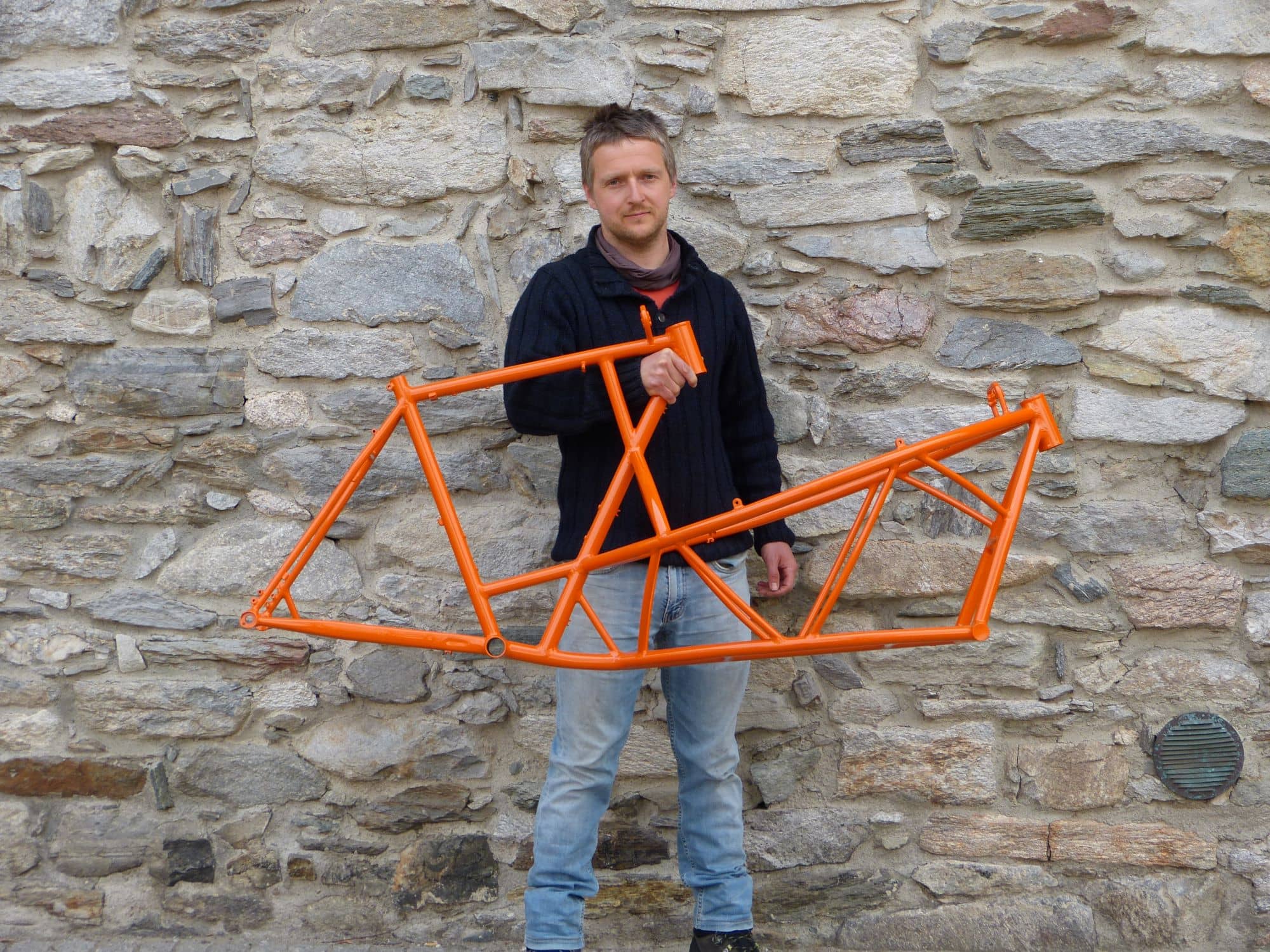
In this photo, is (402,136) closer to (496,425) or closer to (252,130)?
(252,130)

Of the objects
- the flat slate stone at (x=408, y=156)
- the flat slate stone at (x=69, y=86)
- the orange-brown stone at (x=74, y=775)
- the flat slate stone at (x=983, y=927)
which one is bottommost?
the flat slate stone at (x=983, y=927)

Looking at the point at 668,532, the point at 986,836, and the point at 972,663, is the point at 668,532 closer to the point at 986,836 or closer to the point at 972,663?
the point at 972,663

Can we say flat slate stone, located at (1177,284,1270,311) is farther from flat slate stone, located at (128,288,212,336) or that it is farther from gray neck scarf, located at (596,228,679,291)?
flat slate stone, located at (128,288,212,336)

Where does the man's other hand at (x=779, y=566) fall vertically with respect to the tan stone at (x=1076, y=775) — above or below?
above

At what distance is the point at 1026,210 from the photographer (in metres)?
2.61

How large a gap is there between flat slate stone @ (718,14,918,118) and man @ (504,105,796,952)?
18.2 inches

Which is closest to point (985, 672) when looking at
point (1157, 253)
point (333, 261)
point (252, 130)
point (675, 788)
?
point (675, 788)

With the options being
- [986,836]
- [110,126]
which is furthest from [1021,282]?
[110,126]

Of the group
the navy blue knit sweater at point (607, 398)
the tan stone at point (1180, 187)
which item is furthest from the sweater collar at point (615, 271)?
the tan stone at point (1180, 187)

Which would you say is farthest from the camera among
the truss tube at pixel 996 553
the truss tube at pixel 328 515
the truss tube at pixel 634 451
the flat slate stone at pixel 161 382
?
the flat slate stone at pixel 161 382

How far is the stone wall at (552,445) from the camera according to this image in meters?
2.62

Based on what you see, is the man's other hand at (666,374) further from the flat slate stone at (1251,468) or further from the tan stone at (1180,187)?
the flat slate stone at (1251,468)

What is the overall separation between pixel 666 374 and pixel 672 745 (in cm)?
96

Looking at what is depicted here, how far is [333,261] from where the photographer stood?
2.72m
